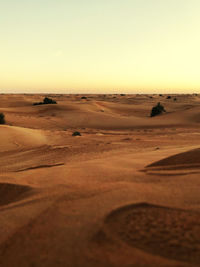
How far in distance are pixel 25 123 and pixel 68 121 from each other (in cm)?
382

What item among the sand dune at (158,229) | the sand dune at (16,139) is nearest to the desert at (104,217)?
the sand dune at (158,229)

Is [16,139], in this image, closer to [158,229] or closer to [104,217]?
[104,217]

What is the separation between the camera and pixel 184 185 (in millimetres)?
3576

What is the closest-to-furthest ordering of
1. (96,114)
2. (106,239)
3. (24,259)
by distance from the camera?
(24,259) → (106,239) → (96,114)

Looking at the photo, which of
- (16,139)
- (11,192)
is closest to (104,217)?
(11,192)

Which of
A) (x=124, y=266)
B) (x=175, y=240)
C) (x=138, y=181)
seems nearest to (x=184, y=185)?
(x=138, y=181)

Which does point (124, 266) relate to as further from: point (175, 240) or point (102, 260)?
point (175, 240)

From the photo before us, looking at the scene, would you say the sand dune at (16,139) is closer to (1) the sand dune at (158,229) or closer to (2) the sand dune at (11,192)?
(2) the sand dune at (11,192)

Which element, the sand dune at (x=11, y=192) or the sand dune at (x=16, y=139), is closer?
the sand dune at (x=11, y=192)

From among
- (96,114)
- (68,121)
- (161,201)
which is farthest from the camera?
(96,114)

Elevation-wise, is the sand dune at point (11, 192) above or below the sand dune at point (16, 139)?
above

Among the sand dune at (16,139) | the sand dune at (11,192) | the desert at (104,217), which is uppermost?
the desert at (104,217)

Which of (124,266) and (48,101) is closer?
(124,266)

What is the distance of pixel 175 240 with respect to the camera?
2.20 metres
